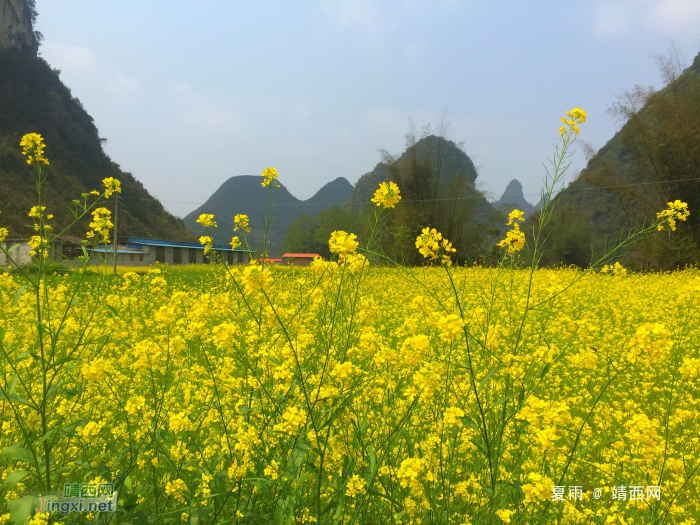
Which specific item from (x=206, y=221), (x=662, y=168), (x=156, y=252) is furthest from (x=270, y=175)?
(x=156, y=252)

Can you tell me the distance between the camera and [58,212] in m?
32.5

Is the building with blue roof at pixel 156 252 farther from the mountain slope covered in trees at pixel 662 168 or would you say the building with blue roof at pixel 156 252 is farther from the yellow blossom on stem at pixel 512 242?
the yellow blossom on stem at pixel 512 242

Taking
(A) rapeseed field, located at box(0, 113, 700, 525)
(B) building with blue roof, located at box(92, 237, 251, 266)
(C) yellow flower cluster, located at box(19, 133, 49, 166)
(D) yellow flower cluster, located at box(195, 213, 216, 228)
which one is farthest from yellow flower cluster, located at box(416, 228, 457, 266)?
(B) building with blue roof, located at box(92, 237, 251, 266)

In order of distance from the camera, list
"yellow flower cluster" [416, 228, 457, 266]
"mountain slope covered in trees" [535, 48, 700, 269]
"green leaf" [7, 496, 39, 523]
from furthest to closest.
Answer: "mountain slope covered in trees" [535, 48, 700, 269], "yellow flower cluster" [416, 228, 457, 266], "green leaf" [7, 496, 39, 523]

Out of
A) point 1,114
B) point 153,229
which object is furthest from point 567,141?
point 1,114

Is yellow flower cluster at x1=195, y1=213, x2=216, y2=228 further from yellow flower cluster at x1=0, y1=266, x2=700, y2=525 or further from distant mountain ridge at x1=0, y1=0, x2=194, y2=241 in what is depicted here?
distant mountain ridge at x1=0, y1=0, x2=194, y2=241

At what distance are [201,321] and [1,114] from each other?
5671 cm

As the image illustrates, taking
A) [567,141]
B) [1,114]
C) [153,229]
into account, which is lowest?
[567,141]

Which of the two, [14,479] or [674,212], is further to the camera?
[674,212]

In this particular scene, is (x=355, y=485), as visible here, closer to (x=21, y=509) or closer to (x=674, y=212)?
(x=21, y=509)

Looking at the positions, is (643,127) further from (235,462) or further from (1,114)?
(1,114)

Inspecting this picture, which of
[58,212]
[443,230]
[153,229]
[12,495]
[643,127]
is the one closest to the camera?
[12,495]

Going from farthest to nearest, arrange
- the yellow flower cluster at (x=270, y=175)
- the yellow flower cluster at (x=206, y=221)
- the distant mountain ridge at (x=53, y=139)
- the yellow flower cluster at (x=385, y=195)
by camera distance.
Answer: the distant mountain ridge at (x=53, y=139), the yellow flower cluster at (x=270, y=175), the yellow flower cluster at (x=385, y=195), the yellow flower cluster at (x=206, y=221)

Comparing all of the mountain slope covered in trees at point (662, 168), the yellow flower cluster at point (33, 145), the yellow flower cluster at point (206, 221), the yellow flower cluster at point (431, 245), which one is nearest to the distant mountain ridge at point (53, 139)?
the mountain slope covered in trees at point (662, 168)
